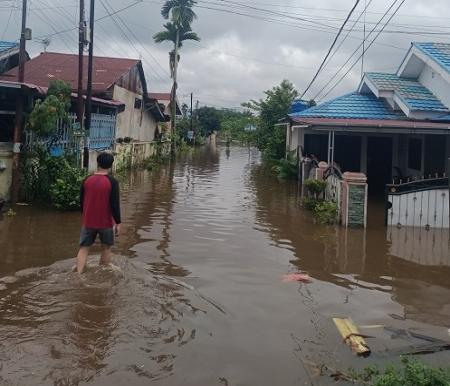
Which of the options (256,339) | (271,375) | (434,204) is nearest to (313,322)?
(256,339)

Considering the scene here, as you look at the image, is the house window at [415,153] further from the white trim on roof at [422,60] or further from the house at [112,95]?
the house at [112,95]

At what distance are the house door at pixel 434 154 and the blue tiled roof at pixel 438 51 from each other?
2.17m

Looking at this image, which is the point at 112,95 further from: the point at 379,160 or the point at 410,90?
the point at 410,90

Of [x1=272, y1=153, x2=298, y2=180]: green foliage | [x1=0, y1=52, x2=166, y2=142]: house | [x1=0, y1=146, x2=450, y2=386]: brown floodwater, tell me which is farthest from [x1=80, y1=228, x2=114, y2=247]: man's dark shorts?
[x1=0, y1=52, x2=166, y2=142]: house

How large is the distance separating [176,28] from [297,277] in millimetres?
33140

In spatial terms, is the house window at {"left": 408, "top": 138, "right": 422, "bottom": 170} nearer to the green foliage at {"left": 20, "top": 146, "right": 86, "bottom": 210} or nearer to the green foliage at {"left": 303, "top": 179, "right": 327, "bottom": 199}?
the green foliage at {"left": 303, "top": 179, "right": 327, "bottom": 199}

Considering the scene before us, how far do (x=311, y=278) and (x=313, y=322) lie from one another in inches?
71.8

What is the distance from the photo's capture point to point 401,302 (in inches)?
248

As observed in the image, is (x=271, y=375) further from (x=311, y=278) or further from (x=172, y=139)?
(x=172, y=139)

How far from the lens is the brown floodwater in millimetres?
4344

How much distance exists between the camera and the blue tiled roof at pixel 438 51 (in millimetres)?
15821

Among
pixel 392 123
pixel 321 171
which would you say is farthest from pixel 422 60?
pixel 321 171

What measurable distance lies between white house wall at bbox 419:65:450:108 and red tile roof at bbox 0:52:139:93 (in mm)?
13316

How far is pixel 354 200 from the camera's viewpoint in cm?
1104
